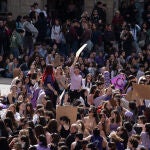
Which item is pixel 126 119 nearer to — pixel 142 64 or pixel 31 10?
pixel 142 64

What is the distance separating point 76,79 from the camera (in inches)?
894

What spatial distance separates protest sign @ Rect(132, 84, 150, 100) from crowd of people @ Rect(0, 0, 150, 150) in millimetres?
104

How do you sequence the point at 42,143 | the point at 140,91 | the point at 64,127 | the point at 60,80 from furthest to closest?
1. the point at 60,80
2. the point at 140,91
3. the point at 64,127
4. the point at 42,143

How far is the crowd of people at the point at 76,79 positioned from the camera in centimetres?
1723

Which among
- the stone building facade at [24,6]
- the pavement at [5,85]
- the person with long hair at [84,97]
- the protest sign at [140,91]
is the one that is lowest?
the pavement at [5,85]

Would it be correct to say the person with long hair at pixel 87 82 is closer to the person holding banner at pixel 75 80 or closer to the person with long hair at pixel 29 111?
the person holding banner at pixel 75 80

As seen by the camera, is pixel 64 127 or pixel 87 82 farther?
pixel 87 82

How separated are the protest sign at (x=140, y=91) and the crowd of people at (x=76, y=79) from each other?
104 mm

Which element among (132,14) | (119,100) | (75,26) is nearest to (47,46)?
(75,26)

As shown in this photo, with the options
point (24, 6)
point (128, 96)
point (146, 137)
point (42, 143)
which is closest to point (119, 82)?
point (128, 96)

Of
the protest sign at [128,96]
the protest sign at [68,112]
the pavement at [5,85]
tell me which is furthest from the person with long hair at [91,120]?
the pavement at [5,85]

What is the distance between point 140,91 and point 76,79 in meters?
2.57

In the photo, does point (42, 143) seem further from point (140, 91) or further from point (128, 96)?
point (128, 96)

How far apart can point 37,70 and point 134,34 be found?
7.01 m
